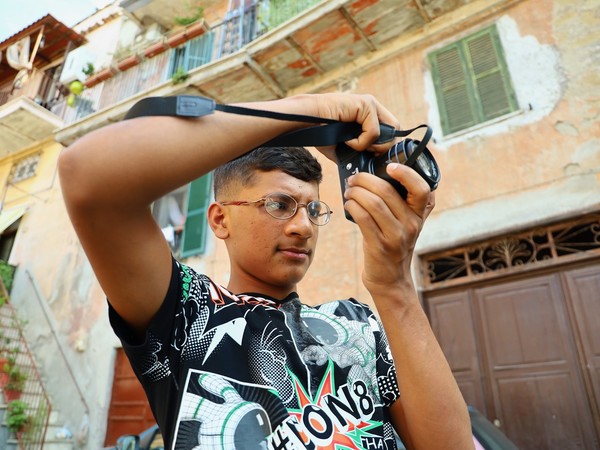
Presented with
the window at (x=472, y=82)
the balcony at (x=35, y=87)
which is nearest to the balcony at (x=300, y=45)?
the window at (x=472, y=82)

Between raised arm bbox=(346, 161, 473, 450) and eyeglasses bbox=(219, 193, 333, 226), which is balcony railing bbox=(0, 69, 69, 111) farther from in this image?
raised arm bbox=(346, 161, 473, 450)

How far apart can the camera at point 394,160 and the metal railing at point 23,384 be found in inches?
307

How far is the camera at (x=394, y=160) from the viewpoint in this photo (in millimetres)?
792

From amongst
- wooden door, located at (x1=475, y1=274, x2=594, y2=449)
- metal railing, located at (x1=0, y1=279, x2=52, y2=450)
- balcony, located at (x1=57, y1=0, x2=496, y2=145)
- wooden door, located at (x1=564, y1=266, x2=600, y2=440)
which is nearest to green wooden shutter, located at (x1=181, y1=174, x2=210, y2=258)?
balcony, located at (x1=57, y1=0, x2=496, y2=145)

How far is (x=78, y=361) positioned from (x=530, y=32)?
8.44m

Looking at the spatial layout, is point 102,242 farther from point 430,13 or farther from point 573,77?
point 430,13

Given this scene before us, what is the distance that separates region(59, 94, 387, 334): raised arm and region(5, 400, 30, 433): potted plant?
25.8 feet

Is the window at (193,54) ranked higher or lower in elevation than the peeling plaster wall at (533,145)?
higher

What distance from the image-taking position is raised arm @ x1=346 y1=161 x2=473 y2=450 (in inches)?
29.7

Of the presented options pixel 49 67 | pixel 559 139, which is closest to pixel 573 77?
pixel 559 139

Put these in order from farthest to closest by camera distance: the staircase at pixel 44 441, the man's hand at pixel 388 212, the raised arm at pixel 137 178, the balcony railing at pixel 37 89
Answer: the balcony railing at pixel 37 89
the staircase at pixel 44 441
the man's hand at pixel 388 212
the raised arm at pixel 137 178

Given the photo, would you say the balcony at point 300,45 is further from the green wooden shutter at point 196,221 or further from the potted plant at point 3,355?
the potted plant at point 3,355

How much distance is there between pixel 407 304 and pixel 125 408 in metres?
7.03

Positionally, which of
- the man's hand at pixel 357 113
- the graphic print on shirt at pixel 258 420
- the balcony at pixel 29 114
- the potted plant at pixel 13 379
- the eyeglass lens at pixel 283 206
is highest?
the balcony at pixel 29 114
